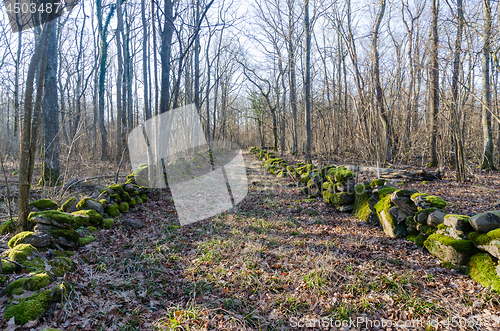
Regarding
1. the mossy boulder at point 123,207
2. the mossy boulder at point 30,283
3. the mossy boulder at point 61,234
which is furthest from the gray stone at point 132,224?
the mossy boulder at point 30,283

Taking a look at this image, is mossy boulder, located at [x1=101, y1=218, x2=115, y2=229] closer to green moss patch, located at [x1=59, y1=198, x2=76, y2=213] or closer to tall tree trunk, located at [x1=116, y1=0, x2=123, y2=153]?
green moss patch, located at [x1=59, y1=198, x2=76, y2=213]

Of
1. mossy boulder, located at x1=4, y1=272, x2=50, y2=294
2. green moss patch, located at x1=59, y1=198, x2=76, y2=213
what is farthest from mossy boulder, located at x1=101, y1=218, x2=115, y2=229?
mossy boulder, located at x1=4, y1=272, x2=50, y2=294

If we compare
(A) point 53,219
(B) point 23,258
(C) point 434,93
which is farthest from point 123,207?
(C) point 434,93

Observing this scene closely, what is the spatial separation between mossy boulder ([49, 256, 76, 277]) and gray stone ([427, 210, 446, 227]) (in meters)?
4.99

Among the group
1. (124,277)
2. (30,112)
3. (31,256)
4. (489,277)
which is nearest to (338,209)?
(489,277)

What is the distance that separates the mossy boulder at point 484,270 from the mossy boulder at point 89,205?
6059 mm

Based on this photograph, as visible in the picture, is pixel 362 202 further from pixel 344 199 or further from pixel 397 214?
pixel 397 214

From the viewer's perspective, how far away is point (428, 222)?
3938mm

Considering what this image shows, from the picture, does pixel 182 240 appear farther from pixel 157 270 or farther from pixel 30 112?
pixel 30 112

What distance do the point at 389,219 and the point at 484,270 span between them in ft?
5.55

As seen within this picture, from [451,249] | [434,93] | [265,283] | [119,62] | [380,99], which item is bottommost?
[265,283]

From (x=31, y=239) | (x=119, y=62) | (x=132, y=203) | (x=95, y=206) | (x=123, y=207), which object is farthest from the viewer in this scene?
(x=119, y=62)

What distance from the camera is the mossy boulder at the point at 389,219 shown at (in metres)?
4.47

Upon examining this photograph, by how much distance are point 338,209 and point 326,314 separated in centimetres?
382
